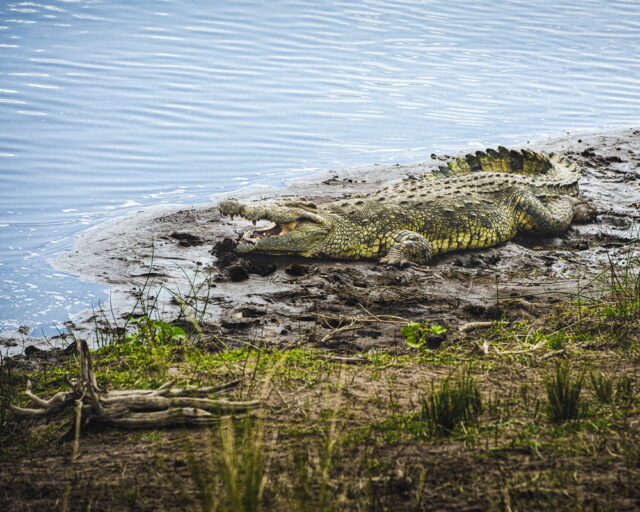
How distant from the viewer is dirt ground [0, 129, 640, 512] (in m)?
2.83

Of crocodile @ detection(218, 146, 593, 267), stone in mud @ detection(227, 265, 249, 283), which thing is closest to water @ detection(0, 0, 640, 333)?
stone in mud @ detection(227, 265, 249, 283)

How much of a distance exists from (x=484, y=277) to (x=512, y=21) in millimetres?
21487

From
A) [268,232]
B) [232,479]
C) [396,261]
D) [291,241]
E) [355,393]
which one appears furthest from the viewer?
[268,232]

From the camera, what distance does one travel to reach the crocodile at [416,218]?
757 centimetres

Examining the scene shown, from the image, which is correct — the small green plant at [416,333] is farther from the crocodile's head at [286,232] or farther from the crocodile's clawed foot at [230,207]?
the crocodile's clawed foot at [230,207]

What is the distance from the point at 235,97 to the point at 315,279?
9.26 metres

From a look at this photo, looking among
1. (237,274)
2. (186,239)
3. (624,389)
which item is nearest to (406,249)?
(237,274)

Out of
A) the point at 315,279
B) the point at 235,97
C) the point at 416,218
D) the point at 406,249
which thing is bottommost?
the point at 315,279

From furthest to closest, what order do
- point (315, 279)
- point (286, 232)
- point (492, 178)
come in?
point (492, 178) < point (286, 232) < point (315, 279)

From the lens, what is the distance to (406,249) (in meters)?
7.42

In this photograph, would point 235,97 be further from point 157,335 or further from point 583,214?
point 157,335

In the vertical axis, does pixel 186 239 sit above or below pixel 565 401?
below

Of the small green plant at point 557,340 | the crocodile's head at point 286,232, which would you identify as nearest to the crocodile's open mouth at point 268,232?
the crocodile's head at point 286,232

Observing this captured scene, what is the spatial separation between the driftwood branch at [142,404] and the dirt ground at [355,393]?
0.07 meters
